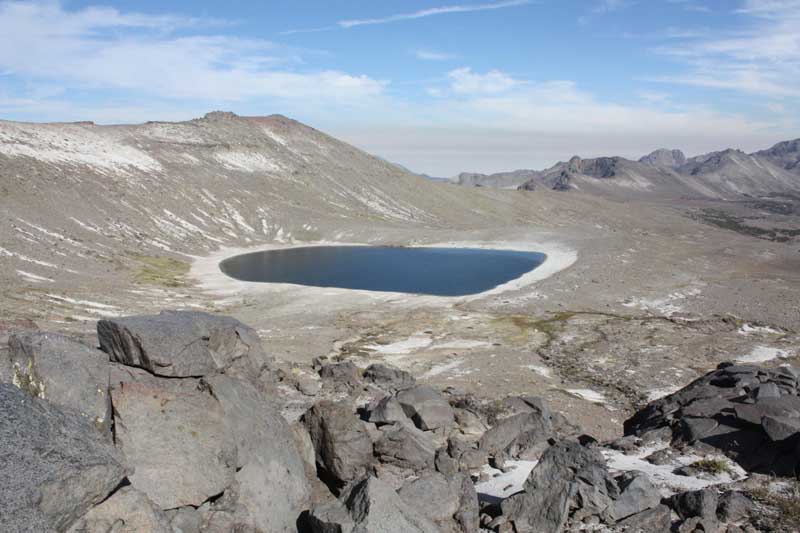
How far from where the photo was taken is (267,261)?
8356 cm

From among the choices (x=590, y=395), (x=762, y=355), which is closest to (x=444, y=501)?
(x=590, y=395)

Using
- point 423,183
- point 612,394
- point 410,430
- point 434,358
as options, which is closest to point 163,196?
point 423,183

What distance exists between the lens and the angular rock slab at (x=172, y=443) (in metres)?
9.97

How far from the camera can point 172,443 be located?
10.3 metres

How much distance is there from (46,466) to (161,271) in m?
66.5

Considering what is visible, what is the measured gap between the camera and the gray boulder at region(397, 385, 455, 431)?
18203 millimetres

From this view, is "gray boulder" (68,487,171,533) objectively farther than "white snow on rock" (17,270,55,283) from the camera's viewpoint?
No

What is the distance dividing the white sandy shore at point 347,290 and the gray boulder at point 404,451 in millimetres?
41198

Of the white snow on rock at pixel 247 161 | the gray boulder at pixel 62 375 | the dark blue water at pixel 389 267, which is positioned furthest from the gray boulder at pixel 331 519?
the white snow on rock at pixel 247 161

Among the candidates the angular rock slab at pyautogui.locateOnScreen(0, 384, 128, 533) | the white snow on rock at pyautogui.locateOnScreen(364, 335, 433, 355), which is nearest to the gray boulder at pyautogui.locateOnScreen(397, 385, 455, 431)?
the angular rock slab at pyautogui.locateOnScreen(0, 384, 128, 533)

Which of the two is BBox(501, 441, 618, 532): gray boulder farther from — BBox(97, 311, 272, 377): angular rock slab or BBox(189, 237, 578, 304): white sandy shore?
BBox(189, 237, 578, 304): white sandy shore

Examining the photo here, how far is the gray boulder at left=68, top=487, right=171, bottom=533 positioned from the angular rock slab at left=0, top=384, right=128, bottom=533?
0.14 metres

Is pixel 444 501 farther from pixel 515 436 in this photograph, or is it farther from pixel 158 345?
pixel 158 345

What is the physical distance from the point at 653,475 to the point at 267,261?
240 ft
